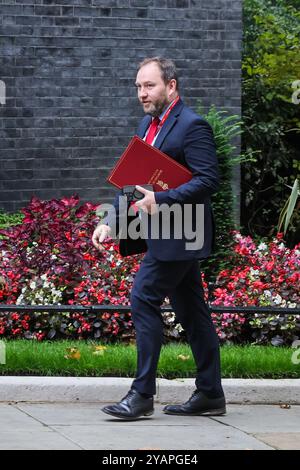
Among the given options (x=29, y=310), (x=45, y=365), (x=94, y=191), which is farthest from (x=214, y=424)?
(x=94, y=191)

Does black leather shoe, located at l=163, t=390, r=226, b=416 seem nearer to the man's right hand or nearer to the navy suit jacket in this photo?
the navy suit jacket

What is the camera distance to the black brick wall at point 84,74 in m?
11.4

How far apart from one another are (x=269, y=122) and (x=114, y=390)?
666 centimetres

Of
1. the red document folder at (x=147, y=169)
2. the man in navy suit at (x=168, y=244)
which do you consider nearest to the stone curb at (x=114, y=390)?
the man in navy suit at (x=168, y=244)

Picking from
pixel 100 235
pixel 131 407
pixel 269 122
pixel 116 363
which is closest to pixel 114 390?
pixel 116 363

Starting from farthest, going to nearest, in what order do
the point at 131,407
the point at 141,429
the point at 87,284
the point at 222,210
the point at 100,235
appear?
the point at 222,210 < the point at 87,284 < the point at 100,235 < the point at 131,407 < the point at 141,429

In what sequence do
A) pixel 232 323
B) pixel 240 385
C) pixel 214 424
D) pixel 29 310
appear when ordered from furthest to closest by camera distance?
pixel 232 323
pixel 29 310
pixel 240 385
pixel 214 424

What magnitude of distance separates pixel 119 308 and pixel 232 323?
1.06 meters

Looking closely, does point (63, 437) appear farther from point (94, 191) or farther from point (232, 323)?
point (94, 191)

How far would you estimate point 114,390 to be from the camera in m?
6.71

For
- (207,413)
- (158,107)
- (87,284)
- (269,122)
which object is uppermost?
(269,122)

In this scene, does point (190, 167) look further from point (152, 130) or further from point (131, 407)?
point (131, 407)

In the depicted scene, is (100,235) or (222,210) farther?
(222,210)

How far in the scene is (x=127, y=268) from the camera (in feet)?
27.9
